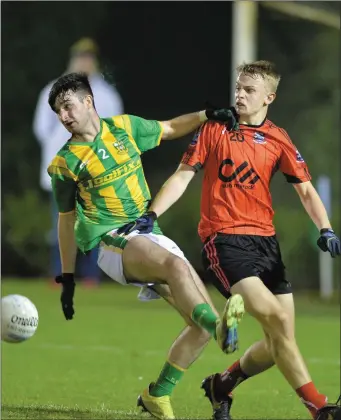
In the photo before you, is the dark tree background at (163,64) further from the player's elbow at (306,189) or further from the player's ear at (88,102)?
the player's ear at (88,102)

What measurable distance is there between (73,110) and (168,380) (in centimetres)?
189

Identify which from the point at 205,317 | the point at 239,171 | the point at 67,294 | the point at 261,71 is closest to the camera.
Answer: the point at 205,317

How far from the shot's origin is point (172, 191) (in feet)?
25.6

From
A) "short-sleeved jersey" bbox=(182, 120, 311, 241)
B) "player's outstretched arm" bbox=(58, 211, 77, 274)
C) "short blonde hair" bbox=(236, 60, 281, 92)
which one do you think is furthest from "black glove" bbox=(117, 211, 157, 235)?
"short blonde hair" bbox=(236, 60, 281, 92)

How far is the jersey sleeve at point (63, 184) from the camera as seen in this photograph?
797 cm

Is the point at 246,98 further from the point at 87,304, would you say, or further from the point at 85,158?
the point at 87,304

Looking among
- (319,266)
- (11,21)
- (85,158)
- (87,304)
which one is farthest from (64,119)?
(11,21)

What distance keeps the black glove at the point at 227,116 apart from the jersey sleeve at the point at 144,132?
433 millimetres

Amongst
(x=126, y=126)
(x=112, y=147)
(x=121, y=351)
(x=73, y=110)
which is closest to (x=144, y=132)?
(x=126, y=126)

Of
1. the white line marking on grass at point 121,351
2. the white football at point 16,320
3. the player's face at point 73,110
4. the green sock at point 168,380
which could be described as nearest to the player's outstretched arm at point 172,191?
the player's face at point 73,110

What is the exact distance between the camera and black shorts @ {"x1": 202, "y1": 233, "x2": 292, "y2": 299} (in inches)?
303

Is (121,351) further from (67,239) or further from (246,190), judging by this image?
(246,190)

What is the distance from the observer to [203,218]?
315 inches

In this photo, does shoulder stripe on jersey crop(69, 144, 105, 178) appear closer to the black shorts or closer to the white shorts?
the white shorts
